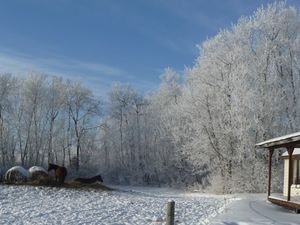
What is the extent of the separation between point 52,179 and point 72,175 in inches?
961

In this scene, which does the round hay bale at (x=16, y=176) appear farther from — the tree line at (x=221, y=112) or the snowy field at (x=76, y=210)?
the tree line at (x=221, y=112)

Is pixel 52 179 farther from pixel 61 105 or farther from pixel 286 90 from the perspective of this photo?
pixel 61 105

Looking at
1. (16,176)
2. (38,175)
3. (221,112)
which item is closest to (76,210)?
(38,175)

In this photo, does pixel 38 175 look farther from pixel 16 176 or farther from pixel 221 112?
pixel 221 112

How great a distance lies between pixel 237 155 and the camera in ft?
119

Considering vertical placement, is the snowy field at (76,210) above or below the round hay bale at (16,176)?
A: below

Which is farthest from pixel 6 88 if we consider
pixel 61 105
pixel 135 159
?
pixel 135 159

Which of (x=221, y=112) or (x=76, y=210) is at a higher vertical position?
(x=221, y=112)

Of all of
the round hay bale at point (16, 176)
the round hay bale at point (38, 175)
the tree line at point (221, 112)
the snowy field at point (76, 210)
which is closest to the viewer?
the snowy field at point (76, 210)

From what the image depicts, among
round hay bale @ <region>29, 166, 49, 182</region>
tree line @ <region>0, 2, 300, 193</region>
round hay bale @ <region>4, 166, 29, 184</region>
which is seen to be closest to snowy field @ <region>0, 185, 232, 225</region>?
round hay bale @ <region>4, 166, 29, 184</region>

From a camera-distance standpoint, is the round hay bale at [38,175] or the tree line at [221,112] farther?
the tree line at [221,112]

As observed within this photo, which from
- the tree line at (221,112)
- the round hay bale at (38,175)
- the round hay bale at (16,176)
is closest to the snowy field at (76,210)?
the round hay bale at (16,176)

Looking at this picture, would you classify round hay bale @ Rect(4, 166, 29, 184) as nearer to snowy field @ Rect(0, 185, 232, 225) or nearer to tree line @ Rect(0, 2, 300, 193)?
snowy field @ Rect(0, 185, 232, 225)

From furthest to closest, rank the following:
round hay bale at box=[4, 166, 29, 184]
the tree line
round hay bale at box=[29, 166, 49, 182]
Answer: the tree line
round hay bale at box=[29, 166, 49, 182]
round hay bale at box=[4, 166, 29, 184]
